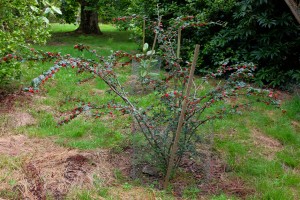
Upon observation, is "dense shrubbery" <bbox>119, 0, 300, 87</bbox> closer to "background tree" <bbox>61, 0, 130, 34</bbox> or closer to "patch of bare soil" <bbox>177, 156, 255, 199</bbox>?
"patch of bare soil" <bbox>177, 156, 255, 199</bbox>

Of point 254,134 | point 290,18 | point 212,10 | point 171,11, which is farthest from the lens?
point 171,11

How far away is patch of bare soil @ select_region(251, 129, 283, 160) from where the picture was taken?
4.16 meters

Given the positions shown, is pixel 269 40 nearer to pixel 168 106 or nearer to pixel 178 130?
pixel 168 106

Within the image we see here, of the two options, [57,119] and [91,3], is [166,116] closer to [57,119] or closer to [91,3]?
[57,119]

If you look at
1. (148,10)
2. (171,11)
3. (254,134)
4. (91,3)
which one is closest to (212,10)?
(171,11)

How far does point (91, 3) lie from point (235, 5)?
6929mm

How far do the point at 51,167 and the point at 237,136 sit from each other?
255cm

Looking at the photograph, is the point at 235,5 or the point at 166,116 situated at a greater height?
the point at 235,5

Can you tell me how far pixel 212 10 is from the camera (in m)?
7.80

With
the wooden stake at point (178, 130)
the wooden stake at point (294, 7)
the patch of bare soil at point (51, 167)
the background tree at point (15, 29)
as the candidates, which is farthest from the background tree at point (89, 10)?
the wooden stake at point (178, 130)

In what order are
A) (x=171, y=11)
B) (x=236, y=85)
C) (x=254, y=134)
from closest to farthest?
(x=236, y=85)
(x=254, y=134)
(x=171, y=11)

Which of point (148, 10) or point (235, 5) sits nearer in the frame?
point (235, 5)

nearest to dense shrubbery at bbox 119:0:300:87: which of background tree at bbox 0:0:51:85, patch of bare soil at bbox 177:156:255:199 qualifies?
patch of bare soil at bbox 177:156:255:199

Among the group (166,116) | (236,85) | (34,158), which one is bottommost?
(34,158)
